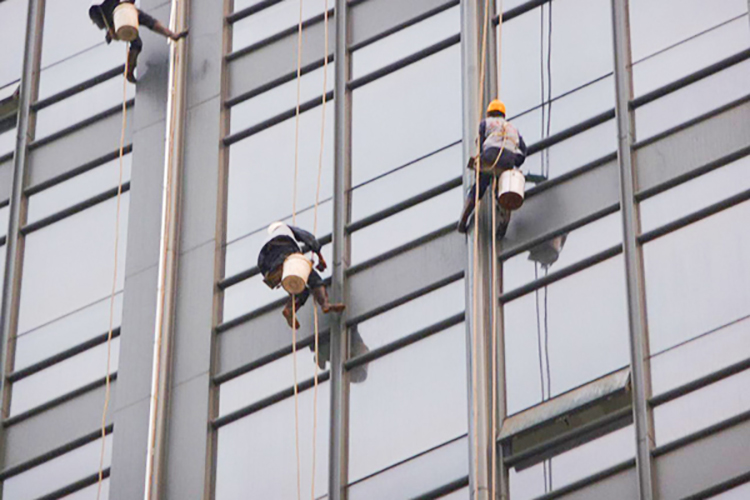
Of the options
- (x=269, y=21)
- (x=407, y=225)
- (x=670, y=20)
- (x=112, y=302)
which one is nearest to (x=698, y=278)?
(x=670, y=20)

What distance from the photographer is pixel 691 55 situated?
20656 mm

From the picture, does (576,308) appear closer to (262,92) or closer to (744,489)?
(744,489)

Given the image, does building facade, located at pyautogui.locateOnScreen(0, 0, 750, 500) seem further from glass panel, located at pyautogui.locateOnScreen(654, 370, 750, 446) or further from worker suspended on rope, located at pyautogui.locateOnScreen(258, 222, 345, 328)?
worker suspended on rope, located at pyautogui.locateOnScreen(258, 222, 345, 328)

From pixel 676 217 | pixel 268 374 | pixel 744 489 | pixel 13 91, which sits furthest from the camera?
pixel 13 91

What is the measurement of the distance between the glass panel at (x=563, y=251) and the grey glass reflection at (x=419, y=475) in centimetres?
187

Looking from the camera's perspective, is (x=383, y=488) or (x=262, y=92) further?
(x=262, y=92)

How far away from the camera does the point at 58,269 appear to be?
2308cm

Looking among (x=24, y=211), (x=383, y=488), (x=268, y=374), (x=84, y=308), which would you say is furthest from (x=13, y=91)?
(x=383, y=488)

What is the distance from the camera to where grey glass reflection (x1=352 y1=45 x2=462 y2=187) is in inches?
852

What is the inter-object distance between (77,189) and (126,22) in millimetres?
2091

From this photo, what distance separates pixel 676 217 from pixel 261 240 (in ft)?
15.8

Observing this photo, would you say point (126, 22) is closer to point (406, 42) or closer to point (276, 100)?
point (276, 100)

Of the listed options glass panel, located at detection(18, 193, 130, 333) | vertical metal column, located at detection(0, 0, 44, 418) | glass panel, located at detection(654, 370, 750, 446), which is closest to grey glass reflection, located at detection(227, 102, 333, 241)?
glass panel, located at detection(18, 193, 130, 333)

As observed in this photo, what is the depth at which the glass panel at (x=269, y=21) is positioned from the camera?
75.7ft
